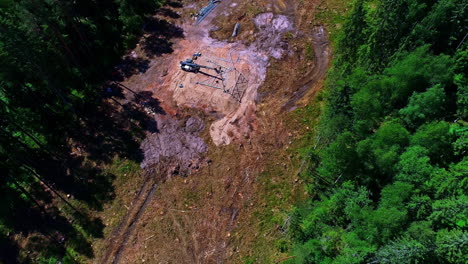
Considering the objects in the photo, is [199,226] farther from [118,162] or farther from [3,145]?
[3,145]

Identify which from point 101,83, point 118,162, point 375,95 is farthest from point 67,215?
point 375,95

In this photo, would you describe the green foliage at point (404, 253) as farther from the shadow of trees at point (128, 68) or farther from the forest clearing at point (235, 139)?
the shadow of trees at point (128, 68)

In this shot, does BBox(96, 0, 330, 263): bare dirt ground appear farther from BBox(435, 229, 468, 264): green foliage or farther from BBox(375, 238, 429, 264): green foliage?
BBox(435, 229, 468, 264): green foliage

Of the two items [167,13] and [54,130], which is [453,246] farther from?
[167,13]

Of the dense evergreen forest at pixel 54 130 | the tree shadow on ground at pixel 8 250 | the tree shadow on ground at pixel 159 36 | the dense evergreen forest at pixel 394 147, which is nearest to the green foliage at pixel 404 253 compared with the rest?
the dense evergreen forest at pixel 394 147

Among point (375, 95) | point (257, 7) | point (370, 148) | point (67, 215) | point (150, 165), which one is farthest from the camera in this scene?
point (257, 7)

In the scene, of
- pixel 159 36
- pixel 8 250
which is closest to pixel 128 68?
pixel 159 36
